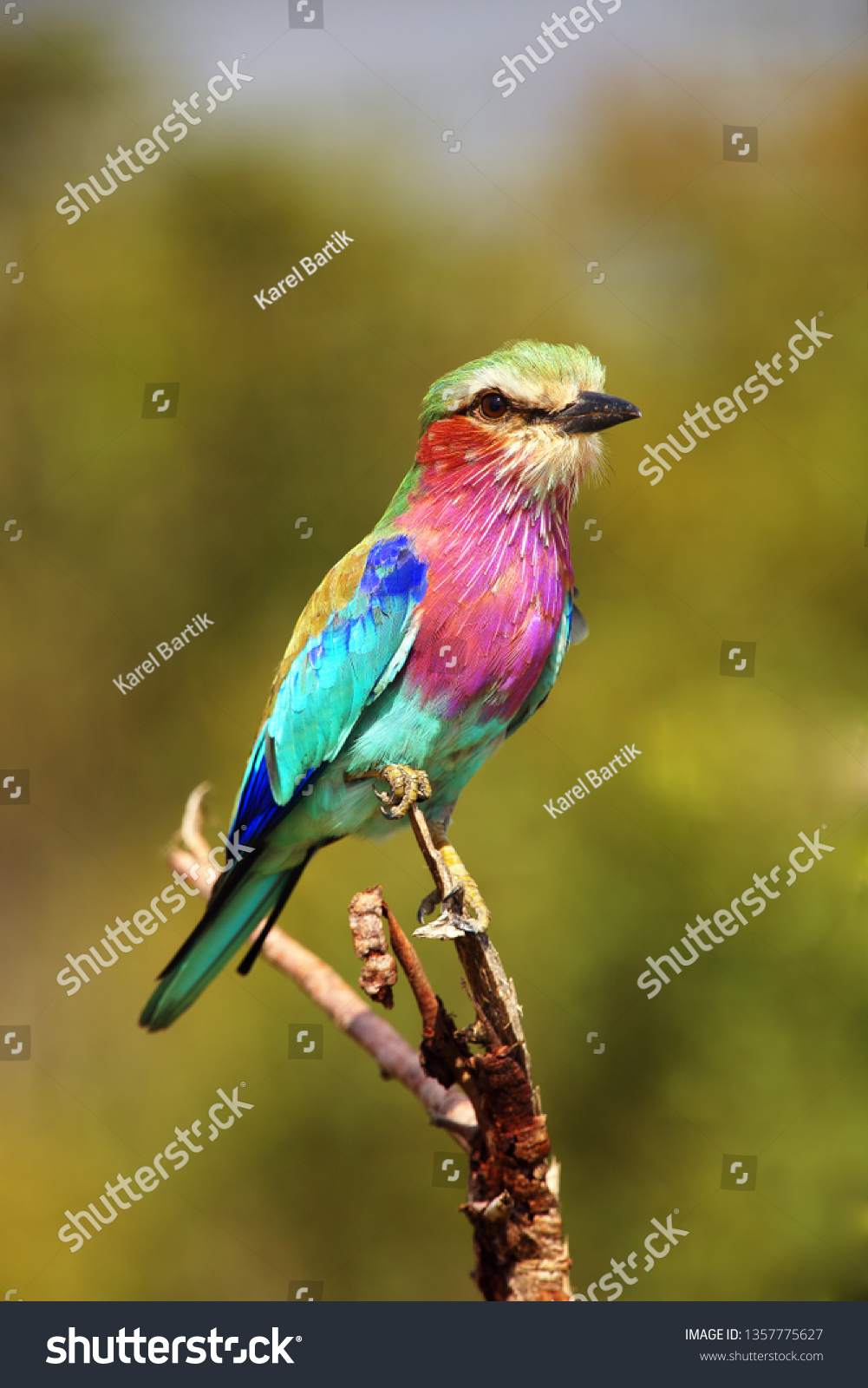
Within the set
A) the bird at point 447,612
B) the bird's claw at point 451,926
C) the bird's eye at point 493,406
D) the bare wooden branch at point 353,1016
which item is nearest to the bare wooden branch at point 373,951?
the bird's claw at point 451,926

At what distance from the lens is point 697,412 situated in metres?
4.04

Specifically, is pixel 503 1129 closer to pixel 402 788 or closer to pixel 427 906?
pixel 427 906

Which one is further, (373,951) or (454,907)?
(454,907)

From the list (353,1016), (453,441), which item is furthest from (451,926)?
(453,441)

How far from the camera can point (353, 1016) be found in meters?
2.61

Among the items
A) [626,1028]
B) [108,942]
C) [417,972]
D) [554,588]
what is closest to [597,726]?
[626,1028]

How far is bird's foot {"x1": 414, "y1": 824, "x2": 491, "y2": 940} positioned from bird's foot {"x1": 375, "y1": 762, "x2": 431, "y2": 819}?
161 millimetres

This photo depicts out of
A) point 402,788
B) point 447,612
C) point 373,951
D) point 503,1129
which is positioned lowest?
point 503,1129

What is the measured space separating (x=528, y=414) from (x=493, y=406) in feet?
0.27

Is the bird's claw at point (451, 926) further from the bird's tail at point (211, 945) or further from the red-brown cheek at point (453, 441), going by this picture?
the red-brown cheek at point (453, 441)

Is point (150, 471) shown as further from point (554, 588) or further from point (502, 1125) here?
point (502, 1125)

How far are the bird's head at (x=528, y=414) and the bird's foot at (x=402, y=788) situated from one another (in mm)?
661

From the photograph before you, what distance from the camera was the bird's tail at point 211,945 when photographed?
2.65 metres

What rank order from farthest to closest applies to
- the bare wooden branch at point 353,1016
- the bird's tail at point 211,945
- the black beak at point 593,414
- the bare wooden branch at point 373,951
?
the bird's tail at point 211,945 → the bare wooden branch at point 353,1016 → the black beak at point 593,414 → the bare wooden branch at point 373,951
